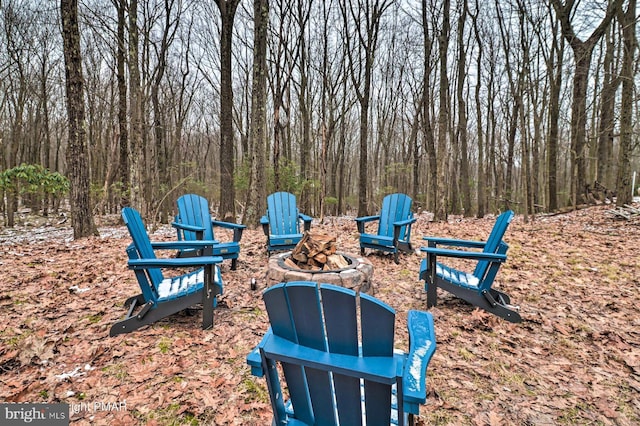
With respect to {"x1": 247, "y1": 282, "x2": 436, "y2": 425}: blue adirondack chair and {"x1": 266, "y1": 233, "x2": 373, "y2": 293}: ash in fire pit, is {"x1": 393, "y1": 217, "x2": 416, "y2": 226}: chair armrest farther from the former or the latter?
{"x1": 247, "y1": 282, "x2": 436, "y2": 425}: blue adirondack chair

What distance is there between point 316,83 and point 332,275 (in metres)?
14.6

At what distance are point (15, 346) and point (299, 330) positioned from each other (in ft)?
8.17

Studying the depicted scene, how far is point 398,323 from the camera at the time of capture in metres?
2.91

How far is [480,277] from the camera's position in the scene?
3.12 metres

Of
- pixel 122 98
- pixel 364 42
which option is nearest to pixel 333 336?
pixel 122 98

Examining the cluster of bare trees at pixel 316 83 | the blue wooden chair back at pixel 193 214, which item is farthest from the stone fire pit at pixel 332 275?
the cluster of bare trees at pixel 316 83

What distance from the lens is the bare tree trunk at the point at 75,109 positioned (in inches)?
219

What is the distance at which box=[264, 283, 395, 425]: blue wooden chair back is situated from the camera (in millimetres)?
1045

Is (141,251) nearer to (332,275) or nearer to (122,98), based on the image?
(332,275)

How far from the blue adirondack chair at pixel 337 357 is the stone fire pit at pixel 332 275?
1.96 meters

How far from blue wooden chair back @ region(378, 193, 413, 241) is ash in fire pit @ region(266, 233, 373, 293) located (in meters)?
1.43

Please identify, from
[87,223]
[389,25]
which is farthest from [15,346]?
[389,25]

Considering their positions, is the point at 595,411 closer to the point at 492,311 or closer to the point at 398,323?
the point at 492,311

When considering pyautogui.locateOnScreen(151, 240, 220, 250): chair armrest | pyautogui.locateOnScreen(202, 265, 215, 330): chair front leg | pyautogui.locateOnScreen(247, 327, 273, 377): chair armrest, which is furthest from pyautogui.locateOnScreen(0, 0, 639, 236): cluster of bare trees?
pyautogui.locateOnScreen(247, 327, 273, 377): chair armrest
